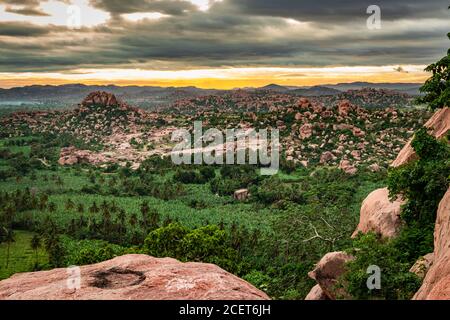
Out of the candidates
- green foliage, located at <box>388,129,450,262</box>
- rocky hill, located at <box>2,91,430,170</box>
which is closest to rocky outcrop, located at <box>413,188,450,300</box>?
green foliage, located at <box>388,129,450,262</box>

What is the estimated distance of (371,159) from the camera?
87000 mm

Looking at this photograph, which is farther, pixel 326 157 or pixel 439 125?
pixel 326 157

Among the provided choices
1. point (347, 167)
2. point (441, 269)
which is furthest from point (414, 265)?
point (347, 167)

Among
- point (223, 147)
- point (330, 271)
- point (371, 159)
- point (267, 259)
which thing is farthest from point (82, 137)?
point (330, 271)

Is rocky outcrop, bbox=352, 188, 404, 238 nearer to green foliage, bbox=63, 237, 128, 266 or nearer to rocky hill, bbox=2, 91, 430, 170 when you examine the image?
green foliage, bbox=63, 237, 128, 266

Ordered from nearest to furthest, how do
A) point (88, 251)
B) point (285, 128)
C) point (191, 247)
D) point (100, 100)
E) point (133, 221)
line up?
1. point (191, 247)
2. point (88, 251)
3. point (133, 221)
4. point (285, 128)
5. point (100, 100)

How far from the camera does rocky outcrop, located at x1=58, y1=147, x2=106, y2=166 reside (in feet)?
385

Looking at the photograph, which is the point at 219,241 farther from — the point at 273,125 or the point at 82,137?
the point at 82,137

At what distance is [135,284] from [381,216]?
48.8 feet

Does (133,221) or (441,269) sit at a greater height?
(441,269)

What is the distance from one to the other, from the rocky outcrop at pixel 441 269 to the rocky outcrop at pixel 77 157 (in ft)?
368

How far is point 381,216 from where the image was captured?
838 inches

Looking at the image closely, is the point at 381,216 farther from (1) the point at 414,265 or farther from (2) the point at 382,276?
(2) the point at 382,276

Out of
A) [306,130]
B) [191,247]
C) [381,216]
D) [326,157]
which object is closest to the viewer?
[381,216]
